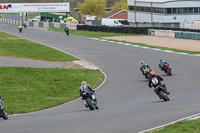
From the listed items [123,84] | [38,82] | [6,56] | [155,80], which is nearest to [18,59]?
[6,56]

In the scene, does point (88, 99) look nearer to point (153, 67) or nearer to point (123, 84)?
point (123, 84)

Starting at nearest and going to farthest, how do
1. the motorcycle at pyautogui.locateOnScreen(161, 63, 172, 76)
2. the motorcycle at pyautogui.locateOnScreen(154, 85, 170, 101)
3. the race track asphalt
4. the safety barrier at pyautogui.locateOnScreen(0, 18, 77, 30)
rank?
the race track asphalt → the motorcycle at pyautogui.locateOnScreen(154, 85, 170, 101) → the motorcycle at pyautogui.locateOnScreen(161, 63, 172, 76) → the safety barrier at pyautogui.locateOnScreen(0, 18, 77, 30)

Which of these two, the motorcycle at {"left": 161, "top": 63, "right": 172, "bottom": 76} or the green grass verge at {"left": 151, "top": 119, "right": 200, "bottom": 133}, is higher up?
the motorcycle at {"left": 161, "top": 63, "right": 172, "bottom": 76}

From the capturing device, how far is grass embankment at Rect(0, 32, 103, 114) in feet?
78.5

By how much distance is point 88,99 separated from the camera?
19.5 meters

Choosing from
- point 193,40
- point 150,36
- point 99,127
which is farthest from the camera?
point 150,36

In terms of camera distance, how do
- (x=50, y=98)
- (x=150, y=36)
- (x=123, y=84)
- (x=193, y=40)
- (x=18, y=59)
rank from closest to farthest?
(x=50, y=98) → (x=123, y=84) → (x=18, y=59) → (x=193, y=40) → (x=150, y=36)

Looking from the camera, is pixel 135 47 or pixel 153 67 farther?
pixel 135 47

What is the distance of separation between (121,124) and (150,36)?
54421mm

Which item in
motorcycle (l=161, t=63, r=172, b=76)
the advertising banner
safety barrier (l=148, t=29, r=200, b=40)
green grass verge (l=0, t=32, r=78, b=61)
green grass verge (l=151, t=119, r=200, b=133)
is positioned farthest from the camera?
the advertising banner

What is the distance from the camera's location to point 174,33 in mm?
63406

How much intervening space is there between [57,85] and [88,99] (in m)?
10.3

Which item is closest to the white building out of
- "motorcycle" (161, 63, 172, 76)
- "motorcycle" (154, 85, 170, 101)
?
"motorcycle" (161, 63, 172, 76)

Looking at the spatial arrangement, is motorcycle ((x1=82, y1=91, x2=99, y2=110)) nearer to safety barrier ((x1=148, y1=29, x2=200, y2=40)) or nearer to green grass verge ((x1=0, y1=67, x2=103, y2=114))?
green grass verge ((x1=0, y1=67, x2=103, y2=114))
